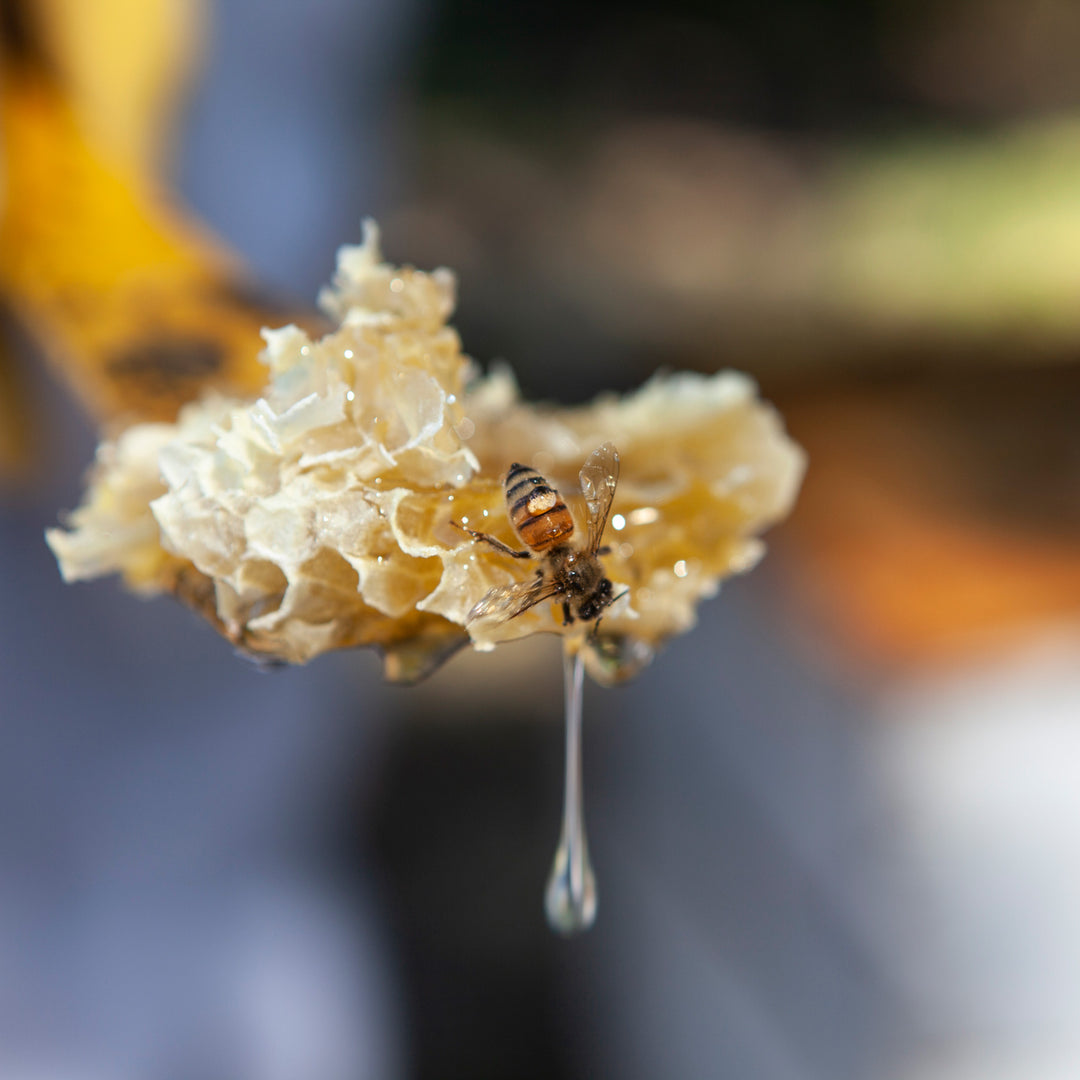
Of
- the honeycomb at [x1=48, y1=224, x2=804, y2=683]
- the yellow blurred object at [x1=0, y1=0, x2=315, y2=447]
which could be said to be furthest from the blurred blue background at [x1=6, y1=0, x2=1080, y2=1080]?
the honeycomb at [x1=48, y1=224, x2=804, y2=683]

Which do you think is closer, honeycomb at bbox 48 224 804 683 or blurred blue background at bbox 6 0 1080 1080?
honeycomb at bbox 48 224 804 683

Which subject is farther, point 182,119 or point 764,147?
point 764,147

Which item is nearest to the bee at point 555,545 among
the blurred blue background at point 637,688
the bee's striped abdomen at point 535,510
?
the bee's striped abdomen at point 535,510

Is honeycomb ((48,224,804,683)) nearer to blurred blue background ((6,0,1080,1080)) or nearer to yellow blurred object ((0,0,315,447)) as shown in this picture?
yellow blurred object ((0,0,315,447))

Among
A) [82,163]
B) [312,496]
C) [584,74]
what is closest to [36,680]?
[82,163]

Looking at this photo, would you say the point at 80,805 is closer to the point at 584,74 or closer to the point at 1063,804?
the point at 1063,804

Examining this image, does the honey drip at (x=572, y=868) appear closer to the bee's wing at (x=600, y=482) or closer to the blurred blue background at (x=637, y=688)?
the bee's wing at (x=600, y=482)

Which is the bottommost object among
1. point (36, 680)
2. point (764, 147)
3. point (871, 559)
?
point (36, 680)

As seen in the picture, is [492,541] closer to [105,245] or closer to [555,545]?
[555,545]

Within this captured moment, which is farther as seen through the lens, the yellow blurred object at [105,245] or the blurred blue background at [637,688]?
the blurred blue background at [637,688]
